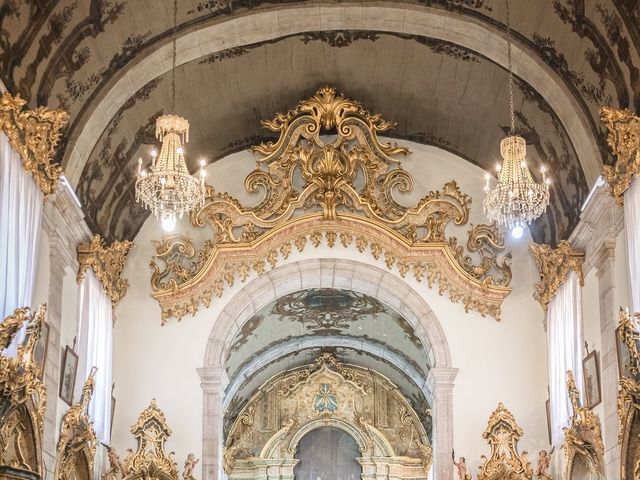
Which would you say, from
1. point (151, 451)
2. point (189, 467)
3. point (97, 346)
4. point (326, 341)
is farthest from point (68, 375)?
point (326, 341)

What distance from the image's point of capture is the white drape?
1049 cm

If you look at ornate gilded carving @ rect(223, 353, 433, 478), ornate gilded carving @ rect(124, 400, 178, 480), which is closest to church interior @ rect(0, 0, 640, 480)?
ornate gilded carving @ rect(124, 400, 178, 480)

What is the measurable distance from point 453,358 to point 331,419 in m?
9.30

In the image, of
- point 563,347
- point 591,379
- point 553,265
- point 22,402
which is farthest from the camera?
point 553,265

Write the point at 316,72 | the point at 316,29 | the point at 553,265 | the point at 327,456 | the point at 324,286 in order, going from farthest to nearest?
the point at 327,456 < the point at 324,286 < the point at 316,72 < the point at 553,265 < the point at 316,29

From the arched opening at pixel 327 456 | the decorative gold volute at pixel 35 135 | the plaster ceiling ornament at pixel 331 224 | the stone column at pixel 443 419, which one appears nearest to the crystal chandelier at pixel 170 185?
the decorative gold volute at pixel 35 135

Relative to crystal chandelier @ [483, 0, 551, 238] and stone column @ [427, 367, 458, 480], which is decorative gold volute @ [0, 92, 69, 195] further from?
stone column @ [427, 367, 458, 480]

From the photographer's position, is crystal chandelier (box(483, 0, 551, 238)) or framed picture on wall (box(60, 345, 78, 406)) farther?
framed picture on wall (box(60, 345, 78, 406))

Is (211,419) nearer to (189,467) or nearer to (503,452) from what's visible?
(189,467)

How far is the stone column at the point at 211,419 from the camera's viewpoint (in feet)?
46.0

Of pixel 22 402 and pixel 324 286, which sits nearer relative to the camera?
pixel 22 402

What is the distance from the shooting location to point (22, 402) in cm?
1006

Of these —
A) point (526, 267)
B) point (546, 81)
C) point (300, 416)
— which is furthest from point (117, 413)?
point (300, 416)

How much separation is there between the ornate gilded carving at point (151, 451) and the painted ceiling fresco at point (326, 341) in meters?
3.25
